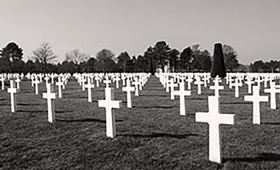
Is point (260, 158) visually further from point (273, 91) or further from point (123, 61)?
point (123, 61)

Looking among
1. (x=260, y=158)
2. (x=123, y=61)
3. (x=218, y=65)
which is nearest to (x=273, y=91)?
(x=260, y=158)

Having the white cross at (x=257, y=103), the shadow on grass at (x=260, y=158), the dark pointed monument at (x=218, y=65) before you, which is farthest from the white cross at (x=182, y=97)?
the dark pointed monument at (x=218, y=65)

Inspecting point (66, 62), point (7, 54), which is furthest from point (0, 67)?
point (66, 62)

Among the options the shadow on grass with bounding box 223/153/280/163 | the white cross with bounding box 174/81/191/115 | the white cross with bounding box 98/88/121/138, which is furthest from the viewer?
the white cross with bounding box 174/81/191/115

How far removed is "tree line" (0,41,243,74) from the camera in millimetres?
50841

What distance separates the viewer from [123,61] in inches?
2689

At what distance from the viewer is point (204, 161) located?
402 cm

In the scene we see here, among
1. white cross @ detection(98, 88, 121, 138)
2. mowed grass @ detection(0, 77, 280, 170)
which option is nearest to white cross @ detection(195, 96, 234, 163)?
mowed grass @ detection(0, 77, 280, 170)

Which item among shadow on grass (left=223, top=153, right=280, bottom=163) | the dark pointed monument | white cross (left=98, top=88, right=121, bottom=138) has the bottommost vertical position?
shadow on grass (left=223, top=153, right=280, bottom=163)

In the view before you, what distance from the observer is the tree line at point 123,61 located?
167 feet

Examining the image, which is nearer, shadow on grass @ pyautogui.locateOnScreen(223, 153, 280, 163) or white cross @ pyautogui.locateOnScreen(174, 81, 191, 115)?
shadow on grass @ pyautogui.locateOnScreen(223, 153, 280, 163)

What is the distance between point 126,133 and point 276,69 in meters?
51.0

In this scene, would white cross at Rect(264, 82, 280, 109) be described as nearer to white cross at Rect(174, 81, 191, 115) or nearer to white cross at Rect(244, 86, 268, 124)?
white cross at Rect(244, 86, 268, 124)

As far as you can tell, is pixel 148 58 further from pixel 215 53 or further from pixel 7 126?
pixel 7 126
